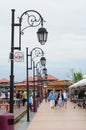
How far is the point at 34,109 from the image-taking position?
37.8m

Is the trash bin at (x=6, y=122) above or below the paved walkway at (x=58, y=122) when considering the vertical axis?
below

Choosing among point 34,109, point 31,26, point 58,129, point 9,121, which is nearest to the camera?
point 9,121

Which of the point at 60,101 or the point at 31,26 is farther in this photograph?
the point at 60,101

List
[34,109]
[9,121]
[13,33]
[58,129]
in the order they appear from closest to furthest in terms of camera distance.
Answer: [9,121] < [13,33] < [58,129] < [34,109]

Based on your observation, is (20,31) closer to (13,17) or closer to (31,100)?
(13,17)

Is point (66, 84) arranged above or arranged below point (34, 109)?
above

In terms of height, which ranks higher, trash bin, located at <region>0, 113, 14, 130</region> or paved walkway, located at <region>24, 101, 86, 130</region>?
paved walkway, located at <region>24, 101, 86, 130</region>

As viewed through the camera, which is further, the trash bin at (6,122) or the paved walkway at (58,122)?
the paved walkway at (58,122)

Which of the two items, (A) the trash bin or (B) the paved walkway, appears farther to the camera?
(B) the paved walkway

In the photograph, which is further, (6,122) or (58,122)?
(58,122)

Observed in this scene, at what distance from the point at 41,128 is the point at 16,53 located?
20.5ft

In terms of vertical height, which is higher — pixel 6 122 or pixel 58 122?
pixel 58 122

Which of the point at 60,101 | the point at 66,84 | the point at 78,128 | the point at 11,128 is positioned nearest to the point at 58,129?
the point at 78,128

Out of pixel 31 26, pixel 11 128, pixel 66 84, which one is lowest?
pixel 11 128
